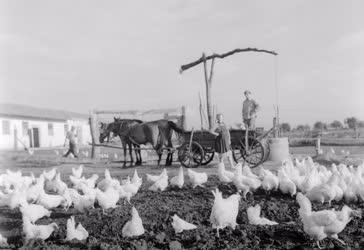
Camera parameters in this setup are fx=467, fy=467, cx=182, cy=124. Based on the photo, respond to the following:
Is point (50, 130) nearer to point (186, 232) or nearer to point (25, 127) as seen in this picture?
point (25, 127)

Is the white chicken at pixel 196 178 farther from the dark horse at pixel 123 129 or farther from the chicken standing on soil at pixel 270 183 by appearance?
the dark horse at pixel 123 129

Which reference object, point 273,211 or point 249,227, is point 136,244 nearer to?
point 249,227

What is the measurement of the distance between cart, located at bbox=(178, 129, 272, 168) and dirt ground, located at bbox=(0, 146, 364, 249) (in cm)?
460

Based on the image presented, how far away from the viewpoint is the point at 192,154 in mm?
13602

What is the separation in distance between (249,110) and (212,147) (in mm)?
1508

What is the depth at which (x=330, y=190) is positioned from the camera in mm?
7379

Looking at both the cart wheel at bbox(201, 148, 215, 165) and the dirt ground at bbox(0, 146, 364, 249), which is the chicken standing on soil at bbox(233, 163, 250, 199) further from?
the cart wheel at bbox(201, 148, 215, 165)

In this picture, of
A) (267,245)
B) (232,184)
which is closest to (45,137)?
(232,184)

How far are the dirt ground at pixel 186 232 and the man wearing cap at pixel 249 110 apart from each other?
5.06 m

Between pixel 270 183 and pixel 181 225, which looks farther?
pixel 270 183

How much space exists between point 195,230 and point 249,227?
76 centimetres

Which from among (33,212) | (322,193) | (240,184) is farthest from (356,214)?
(33,212)

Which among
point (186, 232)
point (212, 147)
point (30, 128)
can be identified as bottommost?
point (186, 232)

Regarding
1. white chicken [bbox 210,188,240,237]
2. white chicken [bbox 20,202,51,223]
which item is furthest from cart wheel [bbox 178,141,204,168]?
white chicken [bbox 210,188,240,237]
